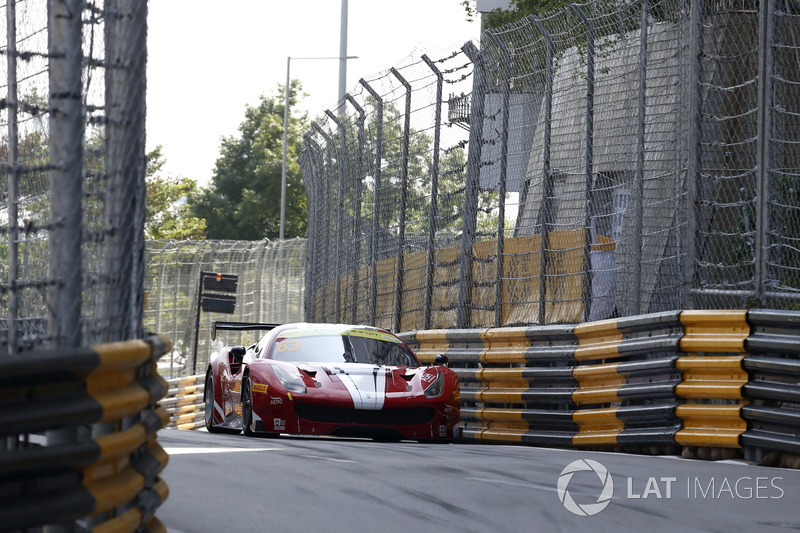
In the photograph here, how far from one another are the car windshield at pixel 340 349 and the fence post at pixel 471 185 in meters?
1.95

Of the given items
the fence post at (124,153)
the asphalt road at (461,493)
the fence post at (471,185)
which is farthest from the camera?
the fence post at (471,185)

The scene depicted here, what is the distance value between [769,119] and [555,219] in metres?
3.38

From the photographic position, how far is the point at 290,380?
995 centimetres

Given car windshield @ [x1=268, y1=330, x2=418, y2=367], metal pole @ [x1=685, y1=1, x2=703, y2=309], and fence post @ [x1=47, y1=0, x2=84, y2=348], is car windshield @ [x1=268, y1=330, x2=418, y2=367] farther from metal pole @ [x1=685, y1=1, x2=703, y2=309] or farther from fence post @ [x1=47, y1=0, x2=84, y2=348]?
fence post @ [x1=47, y1=0, x2=84, y2=348]

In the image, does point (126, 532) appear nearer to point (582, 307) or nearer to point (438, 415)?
point (438, 415)

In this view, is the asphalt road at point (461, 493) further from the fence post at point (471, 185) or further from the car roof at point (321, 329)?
the fence post at point (471, 185)

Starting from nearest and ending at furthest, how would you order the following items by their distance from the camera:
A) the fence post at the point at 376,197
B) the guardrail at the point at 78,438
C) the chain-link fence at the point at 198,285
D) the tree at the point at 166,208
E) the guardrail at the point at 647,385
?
the guardrail at the point at 78,438 → the guardrail at the point at 647,385 → the fence post at the point at 376,197 → the chain-link fence at the point at 198,285 → the tree at the point at 166,208

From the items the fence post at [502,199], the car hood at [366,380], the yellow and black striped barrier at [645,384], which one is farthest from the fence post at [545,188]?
the car hood at [366,380]

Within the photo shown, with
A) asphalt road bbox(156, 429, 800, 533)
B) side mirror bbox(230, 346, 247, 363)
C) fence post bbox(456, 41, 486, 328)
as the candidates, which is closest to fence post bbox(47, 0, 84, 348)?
asphalt road bbox(156, 429, 800, 533)

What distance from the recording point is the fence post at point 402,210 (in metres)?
15.0

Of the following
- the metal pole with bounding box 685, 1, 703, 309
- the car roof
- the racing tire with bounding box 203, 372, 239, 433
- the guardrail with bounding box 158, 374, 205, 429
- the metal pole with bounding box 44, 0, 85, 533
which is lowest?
the guardrail with bounding box 158, 374, 205, 429

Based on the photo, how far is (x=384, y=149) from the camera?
16031 mm

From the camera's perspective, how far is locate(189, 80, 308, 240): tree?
2493 inches

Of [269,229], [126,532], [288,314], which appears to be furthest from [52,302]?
[269,229]
